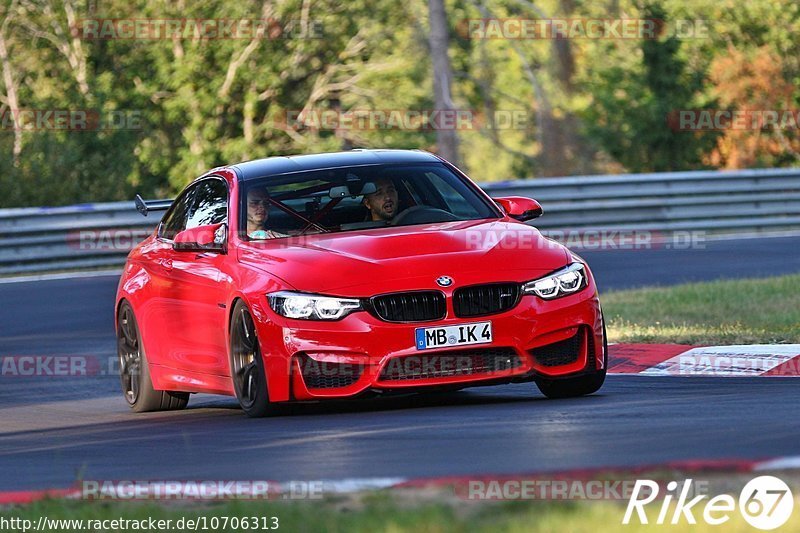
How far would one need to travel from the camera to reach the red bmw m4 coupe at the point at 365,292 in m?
9.24

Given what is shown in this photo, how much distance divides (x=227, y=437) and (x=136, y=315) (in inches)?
115

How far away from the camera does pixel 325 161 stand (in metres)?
11.0

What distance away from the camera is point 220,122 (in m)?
39.7

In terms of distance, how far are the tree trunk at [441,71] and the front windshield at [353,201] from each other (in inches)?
846

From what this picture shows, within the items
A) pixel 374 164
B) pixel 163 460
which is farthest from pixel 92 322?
pixel 163 460

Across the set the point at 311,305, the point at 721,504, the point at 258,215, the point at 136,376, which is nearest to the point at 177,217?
the point at 136,376

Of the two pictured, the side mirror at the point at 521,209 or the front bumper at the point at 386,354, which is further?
the side mirror at the point at 521,209

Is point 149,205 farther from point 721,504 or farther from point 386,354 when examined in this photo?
point 721,504

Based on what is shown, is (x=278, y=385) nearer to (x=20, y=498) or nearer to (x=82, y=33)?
(x=20, y=498)
